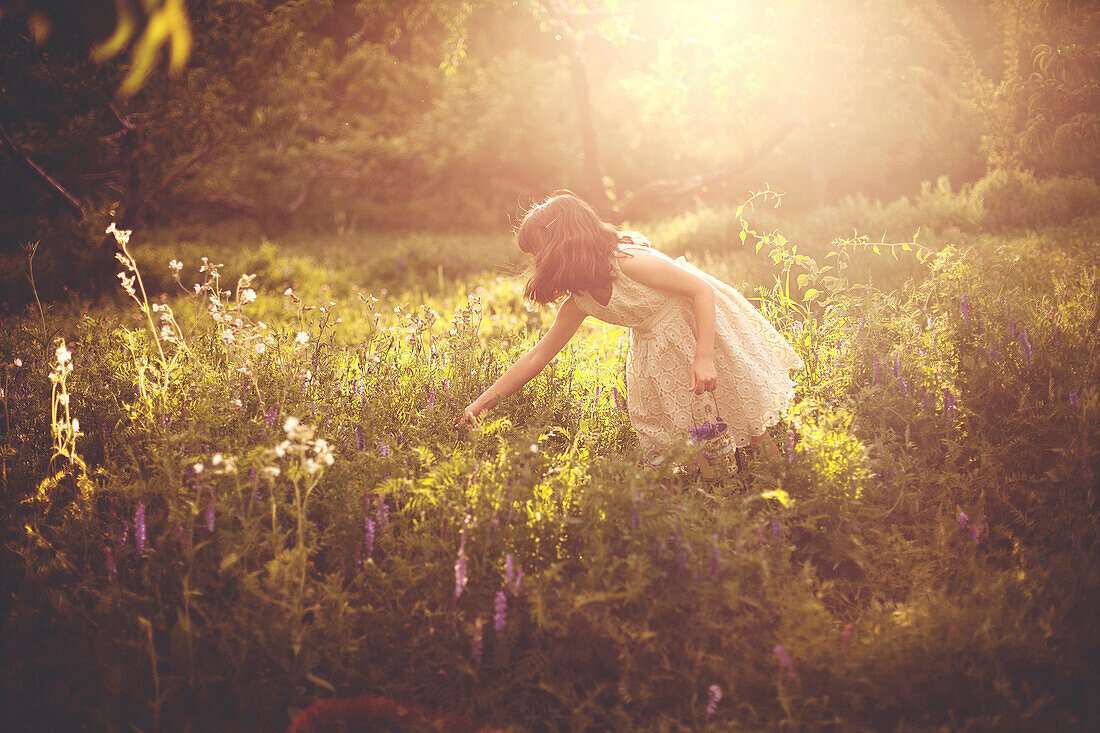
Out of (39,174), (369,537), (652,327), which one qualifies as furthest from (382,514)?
(39,174)

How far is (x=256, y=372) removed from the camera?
317cm

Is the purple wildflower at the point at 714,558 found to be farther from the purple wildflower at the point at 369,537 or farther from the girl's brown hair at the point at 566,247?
the girl's brown hair at the point at 566,247

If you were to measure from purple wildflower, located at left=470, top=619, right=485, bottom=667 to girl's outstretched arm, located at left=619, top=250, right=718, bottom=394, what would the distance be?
1406mm

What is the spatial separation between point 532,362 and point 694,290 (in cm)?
86

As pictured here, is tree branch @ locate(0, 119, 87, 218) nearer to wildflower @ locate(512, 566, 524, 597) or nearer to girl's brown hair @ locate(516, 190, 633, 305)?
girl's brown hair @ locate(516, 190, 633, 305)

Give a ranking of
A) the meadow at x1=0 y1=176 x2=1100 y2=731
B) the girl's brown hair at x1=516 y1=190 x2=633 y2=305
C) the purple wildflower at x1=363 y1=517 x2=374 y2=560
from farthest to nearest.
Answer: the girl's brown hair at x1=516 y1=190 x2=633 y2=305 < the purple wildflower at x1=363 y1=517 x2=374 y2=560 < the meadow at x1=0 y1=176 x2=1100 y2=731

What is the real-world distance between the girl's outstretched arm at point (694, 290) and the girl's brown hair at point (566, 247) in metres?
0.14

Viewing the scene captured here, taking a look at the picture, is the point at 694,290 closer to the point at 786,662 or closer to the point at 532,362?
the point at 532,362

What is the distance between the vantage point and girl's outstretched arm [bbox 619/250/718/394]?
298cm

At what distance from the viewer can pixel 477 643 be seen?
2109mm

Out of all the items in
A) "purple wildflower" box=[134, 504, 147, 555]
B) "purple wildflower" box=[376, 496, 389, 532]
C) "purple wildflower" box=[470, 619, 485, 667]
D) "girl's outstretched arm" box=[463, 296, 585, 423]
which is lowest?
"purple wildflower" box=[470, 619, 485, 667]

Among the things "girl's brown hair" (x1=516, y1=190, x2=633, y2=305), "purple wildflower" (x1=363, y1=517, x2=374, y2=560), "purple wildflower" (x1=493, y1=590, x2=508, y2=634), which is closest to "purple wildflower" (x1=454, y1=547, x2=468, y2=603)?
"purple wildflower" (x1=493, y1=590, x2=508, y2=634)

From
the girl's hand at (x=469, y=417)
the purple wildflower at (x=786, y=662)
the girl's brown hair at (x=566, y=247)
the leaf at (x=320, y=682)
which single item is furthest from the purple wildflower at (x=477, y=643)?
the girl's brown hair at (x=566, y=247)

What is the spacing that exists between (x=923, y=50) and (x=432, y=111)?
476 inches
